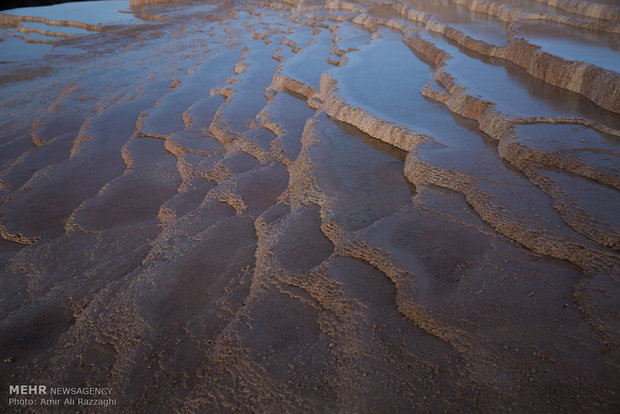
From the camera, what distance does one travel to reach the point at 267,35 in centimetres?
1336

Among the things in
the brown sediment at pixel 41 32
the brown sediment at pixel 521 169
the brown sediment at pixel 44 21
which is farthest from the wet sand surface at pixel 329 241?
the brown sediment at pixel 44 21

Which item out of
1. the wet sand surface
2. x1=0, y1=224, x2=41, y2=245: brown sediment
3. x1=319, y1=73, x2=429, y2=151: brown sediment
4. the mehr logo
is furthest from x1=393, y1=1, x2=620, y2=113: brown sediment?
x1=0, y1=224, x2=41, y2=245: brown sediment

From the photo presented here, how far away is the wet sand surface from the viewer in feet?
7.23

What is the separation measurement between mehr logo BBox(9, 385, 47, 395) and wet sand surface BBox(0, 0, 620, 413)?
1.7 inches

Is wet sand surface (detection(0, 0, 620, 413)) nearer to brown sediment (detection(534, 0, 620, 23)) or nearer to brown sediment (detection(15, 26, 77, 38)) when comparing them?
brown sediment (detection(534, 0, 620, 23))

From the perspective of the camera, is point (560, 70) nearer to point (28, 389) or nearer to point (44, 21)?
point (28, 389)

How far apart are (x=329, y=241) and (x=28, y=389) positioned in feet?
6.59

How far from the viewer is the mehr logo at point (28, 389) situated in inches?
89.1

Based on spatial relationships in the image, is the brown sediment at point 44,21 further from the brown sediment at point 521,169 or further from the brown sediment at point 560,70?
the brown sediment at point 521,169

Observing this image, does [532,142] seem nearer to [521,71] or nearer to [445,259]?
[445,259]

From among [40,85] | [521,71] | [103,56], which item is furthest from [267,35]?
[521,71]

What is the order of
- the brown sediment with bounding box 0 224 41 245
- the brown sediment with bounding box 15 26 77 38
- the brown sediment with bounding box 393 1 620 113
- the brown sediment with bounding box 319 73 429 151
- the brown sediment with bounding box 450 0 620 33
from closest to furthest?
the brown sediment with bounding box 0 224 41 245
the brown sediment with bounding box 319 73 429 151
the brown sediment with bounding box 393 1 620 113
the brown sediment with bounding box 450 0 620 33
the brown sediment with bounding box 15 26 77 38

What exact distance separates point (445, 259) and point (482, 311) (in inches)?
20.5

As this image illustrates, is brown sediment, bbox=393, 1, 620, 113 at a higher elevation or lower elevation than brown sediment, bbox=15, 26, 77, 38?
higher
